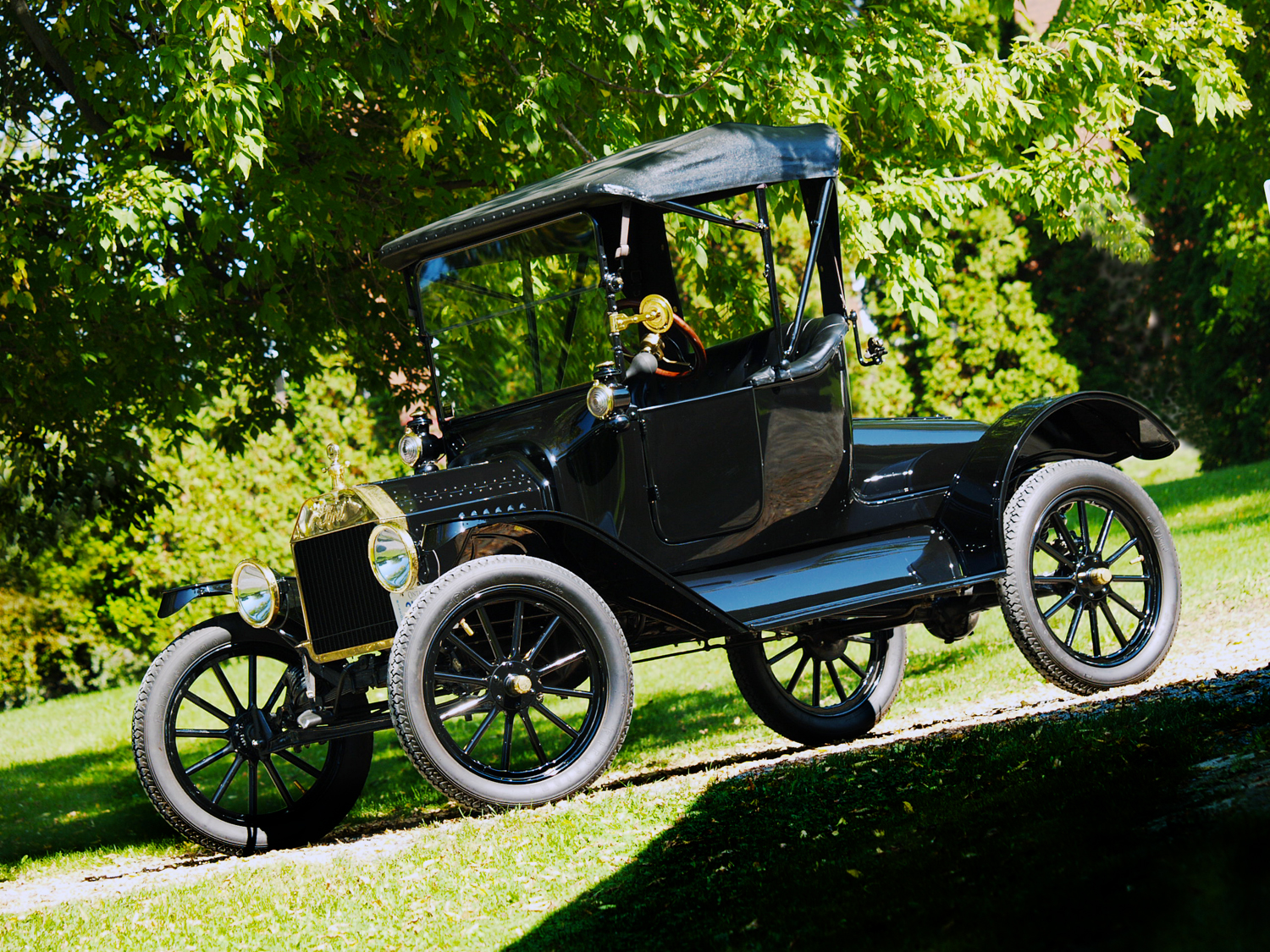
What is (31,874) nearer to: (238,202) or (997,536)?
(238,202)

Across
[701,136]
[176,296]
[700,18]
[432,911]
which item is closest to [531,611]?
[432,911]

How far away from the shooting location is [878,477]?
6.09 metres

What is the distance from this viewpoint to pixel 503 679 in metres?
5.05

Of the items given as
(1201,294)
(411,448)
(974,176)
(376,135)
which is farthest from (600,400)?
(1201,294)

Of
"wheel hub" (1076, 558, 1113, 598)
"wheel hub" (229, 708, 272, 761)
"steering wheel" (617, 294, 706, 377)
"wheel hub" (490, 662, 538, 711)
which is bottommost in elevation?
"wheel hub" (1076, 558, 1113, 598)

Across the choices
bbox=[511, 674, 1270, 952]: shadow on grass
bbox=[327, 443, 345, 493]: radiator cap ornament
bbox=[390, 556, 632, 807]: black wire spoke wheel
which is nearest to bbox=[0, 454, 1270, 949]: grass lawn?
bbox=[511, 674, 1270, 952]: shadow on grass

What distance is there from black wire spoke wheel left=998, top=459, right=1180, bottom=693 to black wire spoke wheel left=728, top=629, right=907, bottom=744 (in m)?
0.93

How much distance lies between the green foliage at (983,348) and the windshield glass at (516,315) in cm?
1173

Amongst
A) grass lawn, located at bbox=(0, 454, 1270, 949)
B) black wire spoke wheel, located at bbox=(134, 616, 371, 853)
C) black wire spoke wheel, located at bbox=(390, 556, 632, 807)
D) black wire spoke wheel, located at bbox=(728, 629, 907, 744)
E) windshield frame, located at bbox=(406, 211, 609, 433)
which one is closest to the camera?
grass lawn, located at bbox=(0, 454, 1270, 949)

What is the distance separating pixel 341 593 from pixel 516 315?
1510 mm

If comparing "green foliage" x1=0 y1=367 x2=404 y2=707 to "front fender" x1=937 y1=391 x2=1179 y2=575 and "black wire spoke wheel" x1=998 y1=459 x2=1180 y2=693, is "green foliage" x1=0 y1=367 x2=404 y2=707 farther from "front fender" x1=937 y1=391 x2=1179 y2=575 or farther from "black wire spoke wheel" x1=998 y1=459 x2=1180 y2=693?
"black wire spoke wheel" x1=998 y1=459 x2=1180 y2=693

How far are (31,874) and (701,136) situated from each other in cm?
478

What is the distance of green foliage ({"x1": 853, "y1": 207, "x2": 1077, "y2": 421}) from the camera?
57.5 ft

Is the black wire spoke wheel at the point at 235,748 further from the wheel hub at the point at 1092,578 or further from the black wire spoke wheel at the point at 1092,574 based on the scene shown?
the wheel hub at the point at 1092,578
